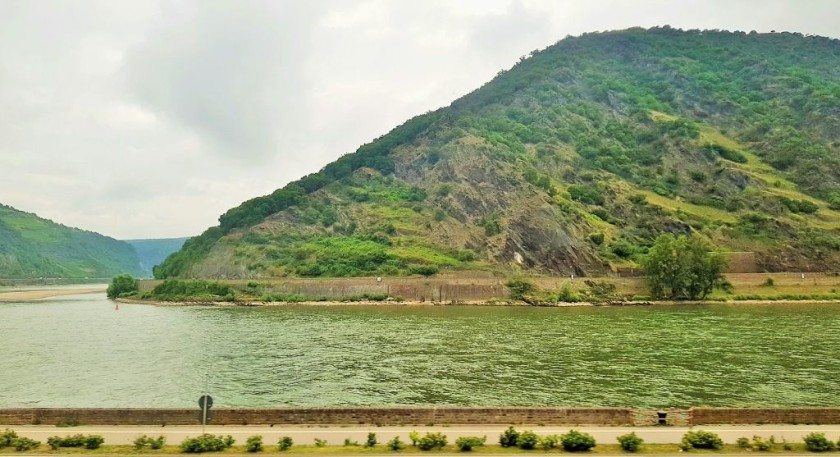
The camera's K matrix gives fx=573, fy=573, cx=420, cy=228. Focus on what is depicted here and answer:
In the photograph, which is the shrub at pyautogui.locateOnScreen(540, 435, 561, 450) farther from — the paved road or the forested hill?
the forested hill

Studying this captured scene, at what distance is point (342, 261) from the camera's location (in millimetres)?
157500

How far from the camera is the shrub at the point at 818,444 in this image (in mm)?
20484

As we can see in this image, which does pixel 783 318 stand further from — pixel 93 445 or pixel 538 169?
pixel 538 169

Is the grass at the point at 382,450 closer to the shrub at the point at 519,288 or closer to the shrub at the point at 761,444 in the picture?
the shrub at the point at 761,444

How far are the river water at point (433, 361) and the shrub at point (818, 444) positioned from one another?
615 inches

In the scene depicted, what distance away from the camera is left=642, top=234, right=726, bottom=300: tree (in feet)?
427

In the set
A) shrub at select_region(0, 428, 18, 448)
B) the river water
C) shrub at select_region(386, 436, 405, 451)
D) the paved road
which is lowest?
the river water

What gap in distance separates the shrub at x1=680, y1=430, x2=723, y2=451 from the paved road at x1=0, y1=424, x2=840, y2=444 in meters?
1.50

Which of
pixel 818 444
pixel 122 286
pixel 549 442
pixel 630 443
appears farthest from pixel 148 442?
pixel 122 286

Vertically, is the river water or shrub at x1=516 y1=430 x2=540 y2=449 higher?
shrub at x1=516 y1=430 x2=540 y2=449

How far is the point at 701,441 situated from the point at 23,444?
1002 inches

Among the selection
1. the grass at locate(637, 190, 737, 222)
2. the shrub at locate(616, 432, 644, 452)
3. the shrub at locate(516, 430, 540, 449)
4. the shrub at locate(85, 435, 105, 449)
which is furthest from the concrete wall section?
the grass at locate(637, 190, 737, 222)

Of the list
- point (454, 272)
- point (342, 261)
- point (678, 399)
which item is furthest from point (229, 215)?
point (678, 399)

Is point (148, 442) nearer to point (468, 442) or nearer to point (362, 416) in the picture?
point (362, 416)
